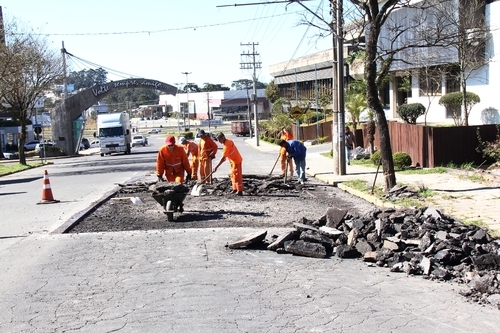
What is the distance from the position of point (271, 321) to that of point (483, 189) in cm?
990

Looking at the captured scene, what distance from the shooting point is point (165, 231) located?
10.9 metres

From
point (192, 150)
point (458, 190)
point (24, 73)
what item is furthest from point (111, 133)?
point (458, 190)

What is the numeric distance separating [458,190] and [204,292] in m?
9.33

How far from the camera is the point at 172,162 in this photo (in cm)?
1347

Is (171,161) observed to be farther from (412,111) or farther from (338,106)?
(412,111)

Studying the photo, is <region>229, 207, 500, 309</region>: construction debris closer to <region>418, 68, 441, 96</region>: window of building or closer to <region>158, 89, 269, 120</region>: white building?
<region>418, 68, 441, 96</region>: window of building

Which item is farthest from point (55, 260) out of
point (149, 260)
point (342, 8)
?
point (342, 8)

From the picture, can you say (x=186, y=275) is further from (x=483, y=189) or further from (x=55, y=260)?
(x=483, y=189)

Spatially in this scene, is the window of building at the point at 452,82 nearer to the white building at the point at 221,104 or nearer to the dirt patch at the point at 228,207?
the dirt patch at the point at 228,207

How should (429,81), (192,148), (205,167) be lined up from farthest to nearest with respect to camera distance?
(429,81) < (192,148) < (205,167)

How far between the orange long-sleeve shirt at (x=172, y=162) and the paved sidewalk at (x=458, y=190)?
173 inches

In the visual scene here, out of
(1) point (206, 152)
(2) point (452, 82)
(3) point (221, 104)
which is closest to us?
(1) point (206, 152)

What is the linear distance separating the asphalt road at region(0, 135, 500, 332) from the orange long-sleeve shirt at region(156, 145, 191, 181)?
11.0 feet

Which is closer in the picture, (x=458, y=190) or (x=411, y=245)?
(x=411, y=245)
